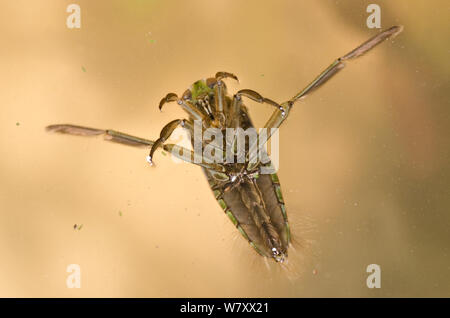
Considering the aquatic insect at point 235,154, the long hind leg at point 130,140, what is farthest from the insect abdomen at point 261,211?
the long hind leg at point 130,140

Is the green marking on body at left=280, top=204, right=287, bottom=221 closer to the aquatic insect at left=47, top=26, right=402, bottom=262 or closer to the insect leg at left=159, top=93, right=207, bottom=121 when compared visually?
the aquatic insect at left=47, top=26, right=402, bottom=262

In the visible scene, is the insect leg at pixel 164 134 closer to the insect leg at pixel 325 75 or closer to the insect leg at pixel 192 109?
the insect leg at pixel 192 109

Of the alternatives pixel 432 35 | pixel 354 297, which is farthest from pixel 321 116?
pixel 354 297

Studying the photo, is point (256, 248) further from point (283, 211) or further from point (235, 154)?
point (235, 154)

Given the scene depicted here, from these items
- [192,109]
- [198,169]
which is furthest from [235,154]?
[198,169]

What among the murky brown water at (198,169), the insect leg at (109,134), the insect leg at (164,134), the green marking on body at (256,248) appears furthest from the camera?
the murky brown water at (198,169)

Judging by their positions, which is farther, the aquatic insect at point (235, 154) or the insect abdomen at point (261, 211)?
the insect abdomen at point (261, 211)

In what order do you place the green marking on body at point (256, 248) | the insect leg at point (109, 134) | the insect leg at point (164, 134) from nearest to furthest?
the insect leg at point (164, 134)
the insect leg at point (109, 134)
the green marking on body at point (256, 248)

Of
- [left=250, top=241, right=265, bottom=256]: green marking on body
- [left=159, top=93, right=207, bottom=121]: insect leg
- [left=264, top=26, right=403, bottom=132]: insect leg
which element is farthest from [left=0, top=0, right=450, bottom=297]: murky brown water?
[left=159, top=93, right=207, bottom=121]: insect leg
